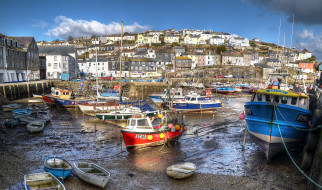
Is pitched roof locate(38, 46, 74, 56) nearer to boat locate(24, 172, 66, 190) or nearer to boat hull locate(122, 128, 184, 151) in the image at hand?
boat hull locate(122, 128, 184, 151)

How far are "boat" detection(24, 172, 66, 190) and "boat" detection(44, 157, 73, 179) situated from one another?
829 mm

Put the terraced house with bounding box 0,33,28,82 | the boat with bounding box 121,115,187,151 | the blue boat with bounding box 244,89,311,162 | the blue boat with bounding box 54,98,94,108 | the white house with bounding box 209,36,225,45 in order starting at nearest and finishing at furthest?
the blue boat with bounding box 244,89,311,162 → the boat with bounding box 121,115,187,151 → the blue boat with bounding box 54,98,94,108 → the terraced house with bounding box 0,33,28,82 → the white house with bounding box 209,36,225,45

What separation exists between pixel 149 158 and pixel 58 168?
5.90 metres

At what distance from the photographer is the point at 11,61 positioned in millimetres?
45344

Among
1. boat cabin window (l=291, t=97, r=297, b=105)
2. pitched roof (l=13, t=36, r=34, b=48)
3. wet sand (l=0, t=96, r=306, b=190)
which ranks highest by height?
pitched roof (l=13, t=36, r=34, b=48)

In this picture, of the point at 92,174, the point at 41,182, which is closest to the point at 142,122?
the point at 92,174

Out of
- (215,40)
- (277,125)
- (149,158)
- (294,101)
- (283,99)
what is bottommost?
(149,158)

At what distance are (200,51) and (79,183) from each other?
89.9 metres

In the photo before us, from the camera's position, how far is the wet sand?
39.7ft

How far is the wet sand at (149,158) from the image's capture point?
39.7ft

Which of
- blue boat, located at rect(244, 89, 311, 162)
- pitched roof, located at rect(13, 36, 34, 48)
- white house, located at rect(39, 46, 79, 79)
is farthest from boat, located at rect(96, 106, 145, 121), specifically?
white house, located at rect(39, 46, 79, 79)

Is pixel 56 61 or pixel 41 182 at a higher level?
pixel 56 61

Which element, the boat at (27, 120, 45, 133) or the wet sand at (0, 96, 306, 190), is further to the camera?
the boat at (27, 120, 45, 133)

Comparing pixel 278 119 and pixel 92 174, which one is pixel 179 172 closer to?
pixel 92 174
